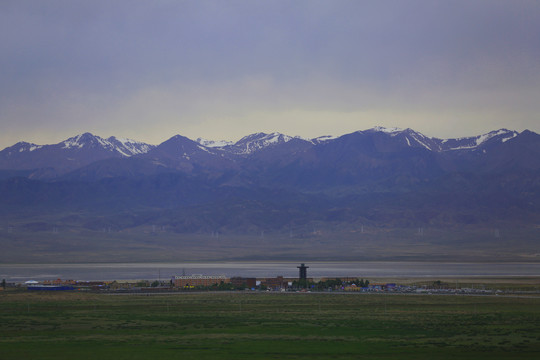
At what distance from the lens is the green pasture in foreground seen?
53562 millimetres

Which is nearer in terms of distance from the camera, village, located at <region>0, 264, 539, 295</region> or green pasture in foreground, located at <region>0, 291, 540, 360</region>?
green pasture in foreground, located at <region>0, 291, 540, 360</region>

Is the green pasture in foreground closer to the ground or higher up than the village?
closer to the ground

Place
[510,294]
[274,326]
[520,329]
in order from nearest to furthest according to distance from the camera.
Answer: [520,329] → [274,326] → [510,294]

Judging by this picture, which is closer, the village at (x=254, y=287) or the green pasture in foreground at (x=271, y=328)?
the green pasture in foreground at (x=271, y=328)

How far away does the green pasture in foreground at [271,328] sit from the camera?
176 feet

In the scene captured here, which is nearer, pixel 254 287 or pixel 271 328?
pixel 271 328

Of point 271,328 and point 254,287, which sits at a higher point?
point 254,287

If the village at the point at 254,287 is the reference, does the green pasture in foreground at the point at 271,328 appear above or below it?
below

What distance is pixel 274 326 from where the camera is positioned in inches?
2734

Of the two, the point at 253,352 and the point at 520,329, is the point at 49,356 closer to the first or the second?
the point at 253,352

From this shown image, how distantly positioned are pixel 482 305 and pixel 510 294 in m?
21.2

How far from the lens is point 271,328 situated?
2677 inches

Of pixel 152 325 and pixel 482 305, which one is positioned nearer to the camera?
pixel 152 325

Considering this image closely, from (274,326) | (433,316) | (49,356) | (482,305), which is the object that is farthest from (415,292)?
(49,356)
